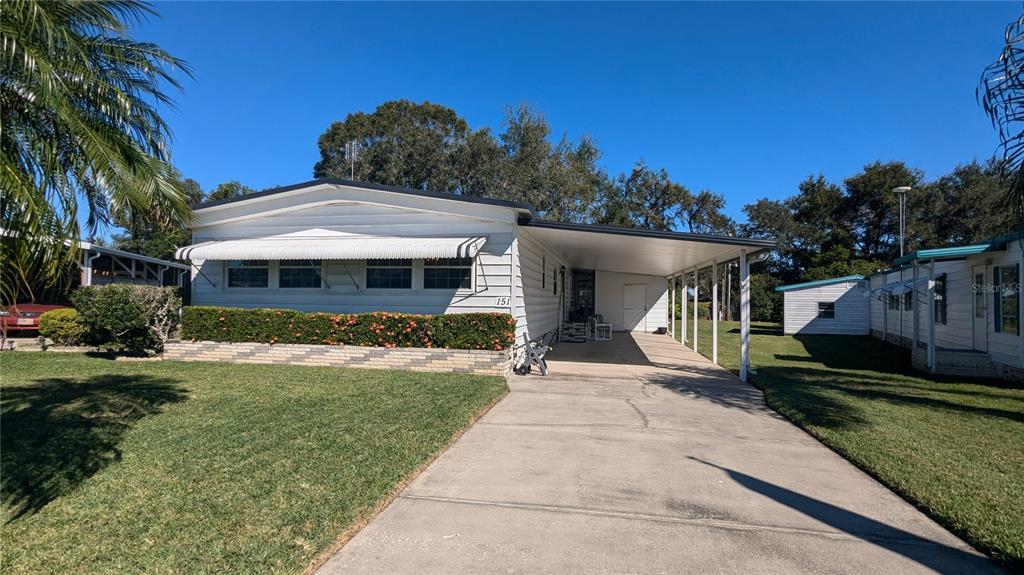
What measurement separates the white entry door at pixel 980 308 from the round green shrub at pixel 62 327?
19816mm

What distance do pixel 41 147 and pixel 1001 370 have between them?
48.7 ft

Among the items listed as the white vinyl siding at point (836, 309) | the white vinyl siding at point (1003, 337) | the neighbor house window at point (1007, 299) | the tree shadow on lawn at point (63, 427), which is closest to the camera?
the tree shadow on lawn at point (63, 427)

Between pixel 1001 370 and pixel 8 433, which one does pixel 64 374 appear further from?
pixel 1001 370

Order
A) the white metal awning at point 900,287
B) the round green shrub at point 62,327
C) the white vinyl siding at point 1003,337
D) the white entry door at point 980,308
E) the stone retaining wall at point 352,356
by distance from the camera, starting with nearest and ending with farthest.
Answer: the stone retaining wall at point 352,356 → the white vinyl siding at point 1003,337 → the white entry door at point 980,308 → the round green shrub at point 62,327 → the white metal awning at point 900,287

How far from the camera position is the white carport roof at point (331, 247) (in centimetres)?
931

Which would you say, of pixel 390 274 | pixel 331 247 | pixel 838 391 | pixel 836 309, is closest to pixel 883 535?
pixel 838 391

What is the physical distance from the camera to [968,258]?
11.4m

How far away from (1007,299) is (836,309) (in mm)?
13329

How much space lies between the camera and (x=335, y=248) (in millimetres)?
10094

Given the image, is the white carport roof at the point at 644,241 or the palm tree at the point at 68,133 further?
the white carport roof at the point at 644,241

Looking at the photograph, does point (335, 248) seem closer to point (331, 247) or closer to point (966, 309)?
point (331, 247)

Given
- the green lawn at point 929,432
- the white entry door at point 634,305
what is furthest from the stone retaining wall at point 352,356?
the white entry door at point 634,305

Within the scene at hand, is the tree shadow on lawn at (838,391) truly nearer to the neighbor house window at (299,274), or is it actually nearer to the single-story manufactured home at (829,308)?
the neighbor house window at (299,274)

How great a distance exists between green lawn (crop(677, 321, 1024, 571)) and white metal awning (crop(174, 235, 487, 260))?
5872mm
